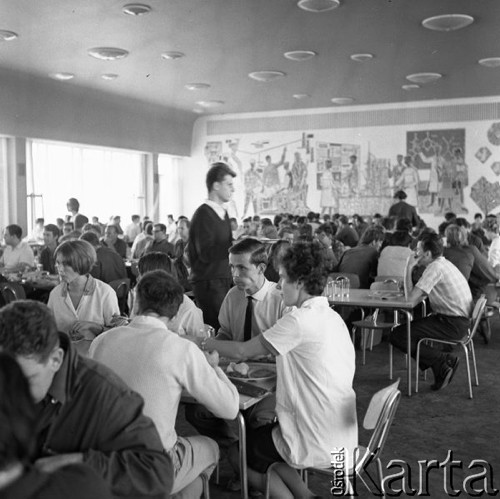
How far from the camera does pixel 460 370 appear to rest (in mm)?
6051

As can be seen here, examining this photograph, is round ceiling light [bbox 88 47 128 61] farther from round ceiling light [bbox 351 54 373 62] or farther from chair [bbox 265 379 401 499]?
chair [bbox 265 379 401 499]

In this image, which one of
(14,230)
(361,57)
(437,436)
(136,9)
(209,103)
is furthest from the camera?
(209,103)

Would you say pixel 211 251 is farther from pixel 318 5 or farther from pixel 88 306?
pixel 318 5

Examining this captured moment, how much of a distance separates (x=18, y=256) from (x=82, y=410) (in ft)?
22.3

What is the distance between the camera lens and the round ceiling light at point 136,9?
22.6 ft

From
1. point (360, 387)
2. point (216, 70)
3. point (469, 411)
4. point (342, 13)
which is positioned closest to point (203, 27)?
point (342, 13)

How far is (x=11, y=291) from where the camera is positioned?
591cm

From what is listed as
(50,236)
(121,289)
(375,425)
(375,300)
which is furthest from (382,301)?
(50,236)

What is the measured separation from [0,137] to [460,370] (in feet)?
30.3

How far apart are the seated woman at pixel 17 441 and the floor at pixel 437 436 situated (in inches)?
99.5

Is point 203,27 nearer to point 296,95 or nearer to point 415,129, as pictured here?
point 296,95

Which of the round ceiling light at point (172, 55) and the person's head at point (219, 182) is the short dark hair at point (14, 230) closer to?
the round ceiling light at point (172, 55)

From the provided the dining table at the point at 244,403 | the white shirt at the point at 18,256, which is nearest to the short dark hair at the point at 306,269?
the dining table at the point at 244,403

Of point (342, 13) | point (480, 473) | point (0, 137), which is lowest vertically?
point (480, 473)
